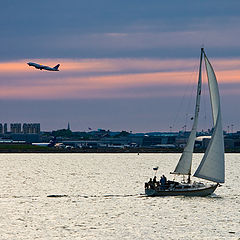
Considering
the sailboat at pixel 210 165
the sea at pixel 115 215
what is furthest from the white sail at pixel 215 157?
the sea at pixel 115 215

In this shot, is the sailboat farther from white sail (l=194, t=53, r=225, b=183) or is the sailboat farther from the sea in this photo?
the sea

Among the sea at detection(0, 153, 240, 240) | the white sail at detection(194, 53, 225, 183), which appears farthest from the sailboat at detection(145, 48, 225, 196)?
the sea at detection(0, 153, 240, 240)

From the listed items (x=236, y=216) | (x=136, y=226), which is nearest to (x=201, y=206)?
(x=236, y=216)

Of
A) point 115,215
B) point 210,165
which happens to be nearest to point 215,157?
point 210,165

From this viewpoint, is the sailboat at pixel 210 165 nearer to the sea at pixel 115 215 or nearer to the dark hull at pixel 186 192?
the dark hull at pixel 186 192

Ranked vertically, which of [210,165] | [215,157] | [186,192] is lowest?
[186,192]

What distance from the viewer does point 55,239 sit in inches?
2281

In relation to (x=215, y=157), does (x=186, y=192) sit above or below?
below

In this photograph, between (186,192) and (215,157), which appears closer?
(215,157)

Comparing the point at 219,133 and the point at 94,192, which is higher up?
the point at 219,133

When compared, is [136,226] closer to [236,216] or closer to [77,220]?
[77,220]

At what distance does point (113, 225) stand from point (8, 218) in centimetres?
1090

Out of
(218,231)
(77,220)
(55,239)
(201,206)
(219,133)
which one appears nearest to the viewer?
(55,239)

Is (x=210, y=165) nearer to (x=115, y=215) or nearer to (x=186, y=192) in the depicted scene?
(x=186, y=192)
